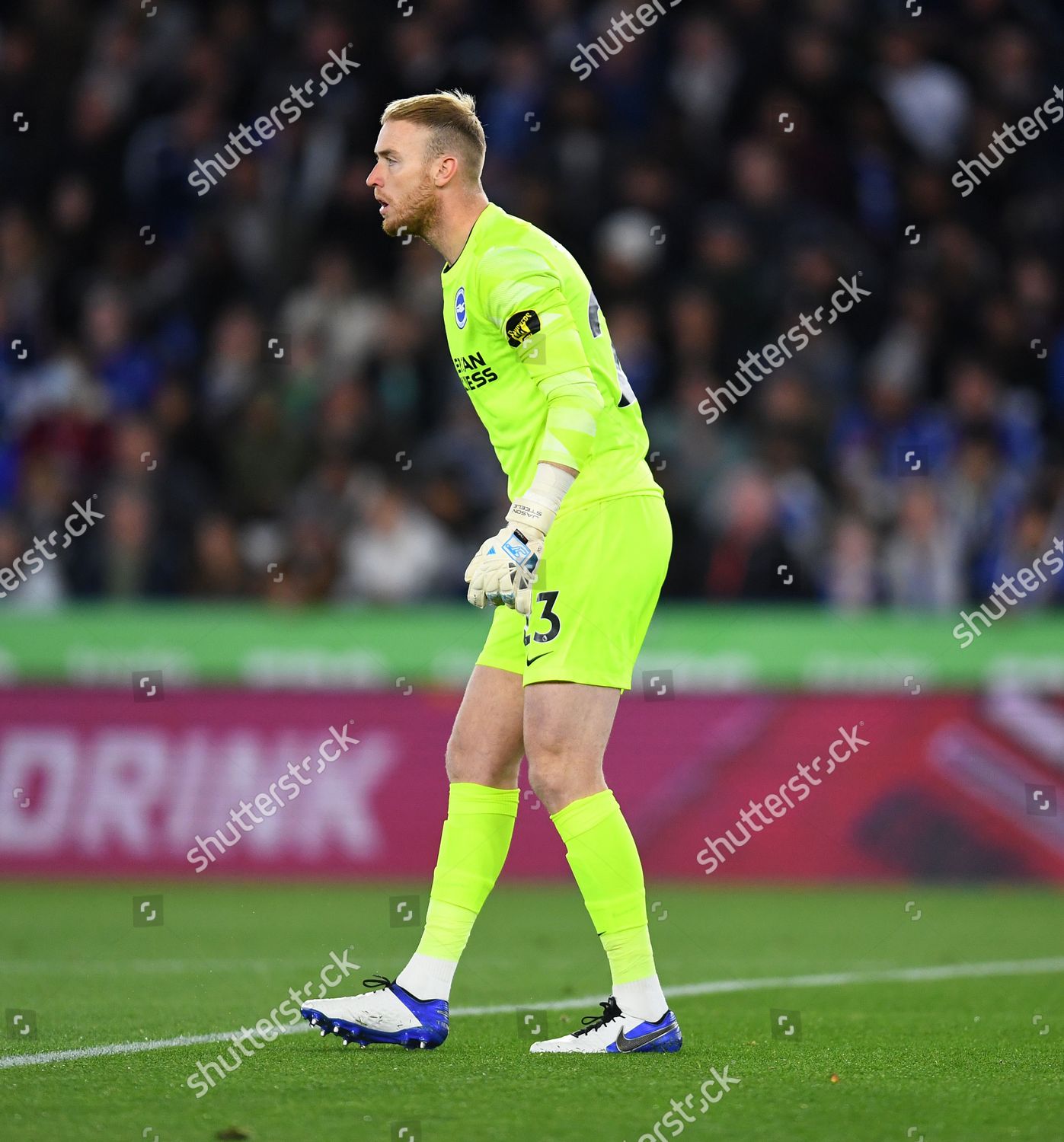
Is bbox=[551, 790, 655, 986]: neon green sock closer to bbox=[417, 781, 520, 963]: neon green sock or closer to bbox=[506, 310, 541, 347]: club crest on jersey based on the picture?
bbox=[417, 781, 520, 963]: neon green sock

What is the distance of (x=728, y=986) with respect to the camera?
6605mm

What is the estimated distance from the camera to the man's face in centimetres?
513

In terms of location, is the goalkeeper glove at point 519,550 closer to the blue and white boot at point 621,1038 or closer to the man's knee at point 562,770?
the man's knee at point 562,770

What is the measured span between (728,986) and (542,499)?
2.55m

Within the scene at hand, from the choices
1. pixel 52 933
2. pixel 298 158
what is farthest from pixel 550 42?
pixel 52 933

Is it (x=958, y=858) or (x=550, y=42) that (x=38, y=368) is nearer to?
(x=550, y=42)

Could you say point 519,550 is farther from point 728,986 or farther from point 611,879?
point 728,986

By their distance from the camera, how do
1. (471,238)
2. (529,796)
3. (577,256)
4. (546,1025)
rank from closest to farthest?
(471,238) → (546,1025) → (529,796) → (577,256)

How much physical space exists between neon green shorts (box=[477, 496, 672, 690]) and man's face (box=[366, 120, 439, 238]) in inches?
36.3

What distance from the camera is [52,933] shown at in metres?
8.44

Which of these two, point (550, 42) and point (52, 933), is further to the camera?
point (550, 42)

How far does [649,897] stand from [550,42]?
7026 millimetres

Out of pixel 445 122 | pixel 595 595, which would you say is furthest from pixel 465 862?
pixel 445 122

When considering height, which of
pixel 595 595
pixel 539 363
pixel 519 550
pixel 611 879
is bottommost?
pixel 611 879
